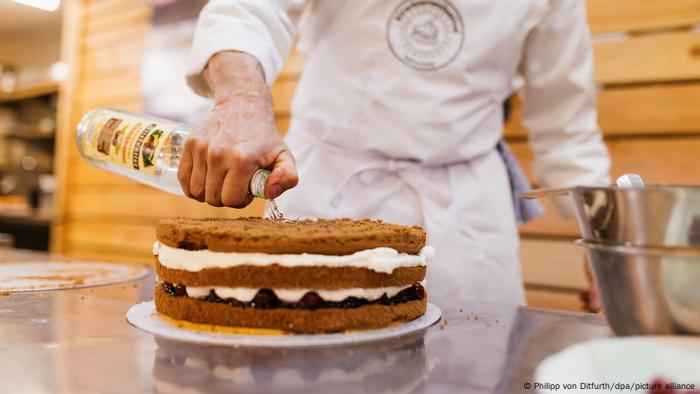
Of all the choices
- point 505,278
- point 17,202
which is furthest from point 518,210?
point 17,202

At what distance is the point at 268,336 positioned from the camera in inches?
31.5

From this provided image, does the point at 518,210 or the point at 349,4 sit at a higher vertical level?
the point at 349,4

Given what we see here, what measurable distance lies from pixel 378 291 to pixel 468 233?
2.05ft

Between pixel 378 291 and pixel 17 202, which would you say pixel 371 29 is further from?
pixel 17 202

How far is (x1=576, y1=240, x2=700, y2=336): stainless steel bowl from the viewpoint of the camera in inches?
27.3

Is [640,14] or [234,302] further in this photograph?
[640,14]

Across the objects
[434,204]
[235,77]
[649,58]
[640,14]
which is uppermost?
[640,14]

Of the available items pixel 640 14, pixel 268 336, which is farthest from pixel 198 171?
pixel 640 14

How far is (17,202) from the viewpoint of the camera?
6.51 meters

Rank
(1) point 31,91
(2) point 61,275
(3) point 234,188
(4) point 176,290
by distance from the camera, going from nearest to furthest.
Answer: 1. (4) point 176,290
2. (3) point 234,188
3. (2) point 61,275
4. (1) point 31,91

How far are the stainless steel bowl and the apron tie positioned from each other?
0.67 meters

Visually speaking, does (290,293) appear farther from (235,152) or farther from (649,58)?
(649,58)

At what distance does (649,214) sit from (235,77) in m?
0.79

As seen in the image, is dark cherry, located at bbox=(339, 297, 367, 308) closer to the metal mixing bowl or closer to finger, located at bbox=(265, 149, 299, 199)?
finger, located at bbox=(265, 149, 299, 199)
